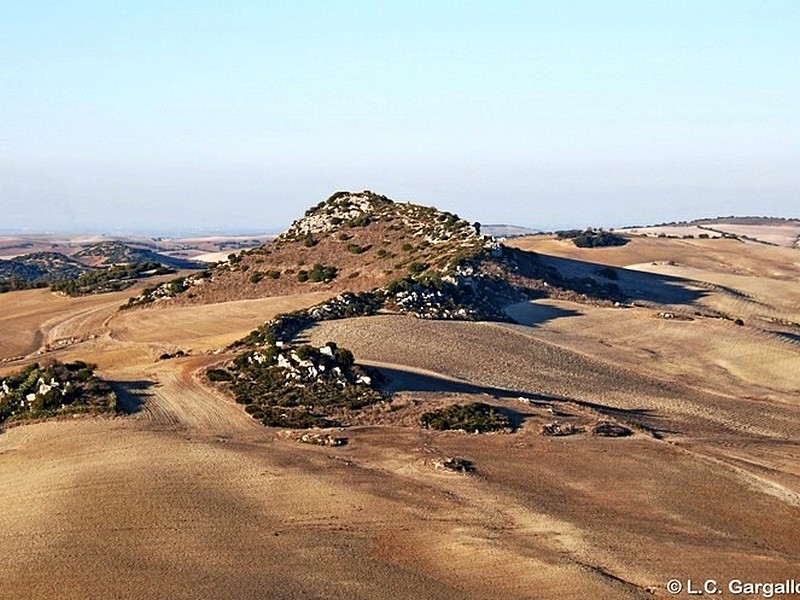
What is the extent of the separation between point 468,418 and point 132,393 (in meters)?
14.3

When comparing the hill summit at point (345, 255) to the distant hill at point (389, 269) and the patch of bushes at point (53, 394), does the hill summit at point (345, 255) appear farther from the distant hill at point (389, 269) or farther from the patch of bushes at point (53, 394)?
the patch of bushes at point (53, 394)

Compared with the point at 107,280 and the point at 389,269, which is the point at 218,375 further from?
the point at 107,280

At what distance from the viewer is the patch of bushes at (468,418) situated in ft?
121

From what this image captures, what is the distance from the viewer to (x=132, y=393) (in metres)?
39.9

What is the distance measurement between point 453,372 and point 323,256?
135ft

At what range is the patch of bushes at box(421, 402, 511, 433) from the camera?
1458 inches

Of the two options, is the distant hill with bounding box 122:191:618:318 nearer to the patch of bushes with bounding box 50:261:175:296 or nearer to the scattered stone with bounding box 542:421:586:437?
the patch of bushes with bounding box 50:261:175:296

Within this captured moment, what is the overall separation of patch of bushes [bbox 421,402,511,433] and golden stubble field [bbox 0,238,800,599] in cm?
82

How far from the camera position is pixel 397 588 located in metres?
22.9

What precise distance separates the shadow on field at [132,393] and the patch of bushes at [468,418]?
11.6 m

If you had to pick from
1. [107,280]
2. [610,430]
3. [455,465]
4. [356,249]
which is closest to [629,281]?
[356,249]

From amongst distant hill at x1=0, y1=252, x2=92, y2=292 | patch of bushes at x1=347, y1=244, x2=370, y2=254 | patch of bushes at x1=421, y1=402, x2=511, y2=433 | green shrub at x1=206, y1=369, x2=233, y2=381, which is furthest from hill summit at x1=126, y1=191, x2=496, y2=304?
distant hill at x1=0, y1=252, x2=92, y2=292

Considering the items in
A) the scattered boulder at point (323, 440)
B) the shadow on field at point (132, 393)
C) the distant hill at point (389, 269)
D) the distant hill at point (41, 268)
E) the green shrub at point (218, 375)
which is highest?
the distant hill at point (389, 269)

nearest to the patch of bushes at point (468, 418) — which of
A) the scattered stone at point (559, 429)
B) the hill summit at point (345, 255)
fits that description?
the scattered stone at point (559, 429)
